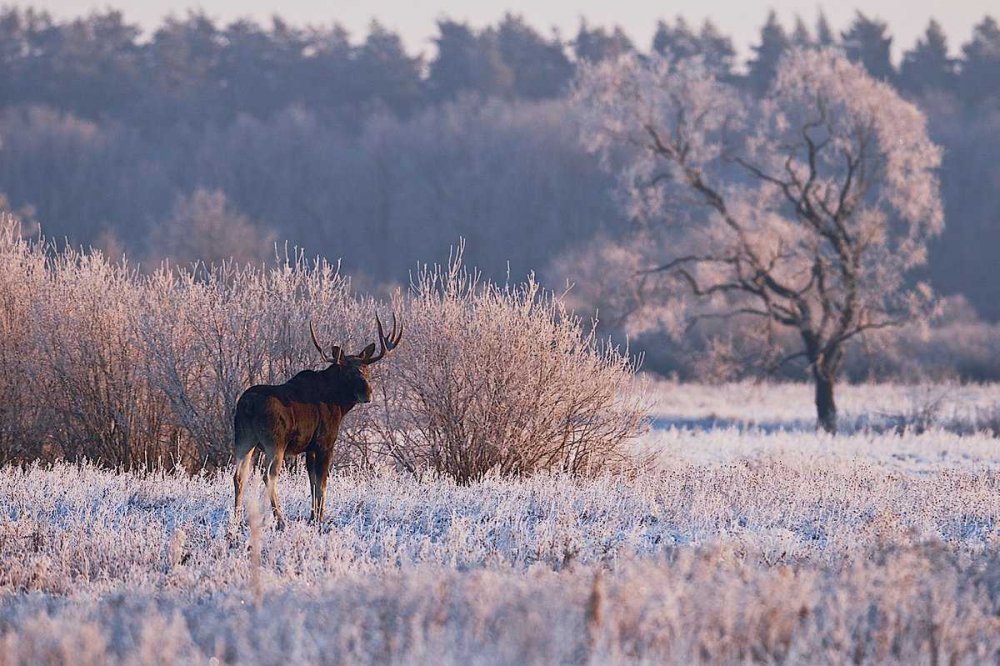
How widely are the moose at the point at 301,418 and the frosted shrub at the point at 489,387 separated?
298cm

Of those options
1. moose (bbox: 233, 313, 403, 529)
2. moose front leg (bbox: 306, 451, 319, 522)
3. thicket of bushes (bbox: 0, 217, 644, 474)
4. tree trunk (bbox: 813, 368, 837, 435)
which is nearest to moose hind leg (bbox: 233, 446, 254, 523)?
moose (bbox: 233, 313, 403, 529)

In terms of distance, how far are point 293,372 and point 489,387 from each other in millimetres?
1994

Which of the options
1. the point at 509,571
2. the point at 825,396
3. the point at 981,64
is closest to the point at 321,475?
the point at 509,571

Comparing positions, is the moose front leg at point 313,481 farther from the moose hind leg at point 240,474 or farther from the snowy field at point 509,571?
the moose hind leg at point 240,474

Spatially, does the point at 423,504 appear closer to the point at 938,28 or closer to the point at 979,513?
the point at 979,513

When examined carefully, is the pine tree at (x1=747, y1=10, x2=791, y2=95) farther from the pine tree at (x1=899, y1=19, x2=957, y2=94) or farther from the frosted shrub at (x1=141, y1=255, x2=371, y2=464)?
the frosted shrub at (x1=141, y1=255, x2=371, y2=464)

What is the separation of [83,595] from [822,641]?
411 centimetres

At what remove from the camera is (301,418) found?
32.7ft

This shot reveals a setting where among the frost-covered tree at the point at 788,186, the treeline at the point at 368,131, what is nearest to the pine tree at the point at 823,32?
the treeline at the point at 368,131

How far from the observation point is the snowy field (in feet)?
21.2

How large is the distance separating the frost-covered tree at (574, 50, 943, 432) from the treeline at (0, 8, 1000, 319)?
31.3 metres

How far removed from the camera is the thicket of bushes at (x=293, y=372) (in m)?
13.5

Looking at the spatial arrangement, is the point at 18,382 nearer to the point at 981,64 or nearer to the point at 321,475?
the point at 321,475

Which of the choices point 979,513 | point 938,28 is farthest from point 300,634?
point 938,28
